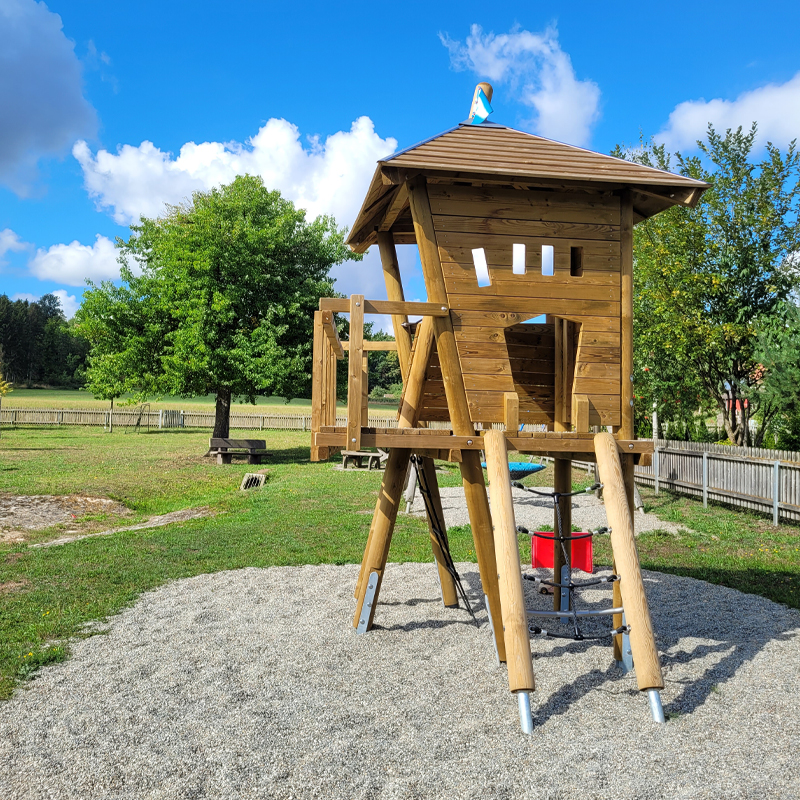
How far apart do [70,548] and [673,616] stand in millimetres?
8193

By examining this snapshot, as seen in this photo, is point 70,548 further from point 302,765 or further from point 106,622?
point 302,765

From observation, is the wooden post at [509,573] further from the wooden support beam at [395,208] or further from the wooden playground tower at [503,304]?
the wooden support beam at [395,208]

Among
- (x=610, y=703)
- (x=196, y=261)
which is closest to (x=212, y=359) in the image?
(x=196, y=261)

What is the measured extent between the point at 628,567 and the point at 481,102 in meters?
4.43

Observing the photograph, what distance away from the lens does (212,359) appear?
23.4 metres

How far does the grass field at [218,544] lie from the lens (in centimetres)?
736

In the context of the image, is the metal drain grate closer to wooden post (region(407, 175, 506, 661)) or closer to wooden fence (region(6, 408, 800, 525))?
wooden fence (region(6, 408, 800, 525))

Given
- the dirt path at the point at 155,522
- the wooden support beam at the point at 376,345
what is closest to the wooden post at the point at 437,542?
the wooden support beam at the point at 376,345

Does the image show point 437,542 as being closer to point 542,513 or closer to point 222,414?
point 542,513

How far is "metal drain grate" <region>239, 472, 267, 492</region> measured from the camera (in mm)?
18062

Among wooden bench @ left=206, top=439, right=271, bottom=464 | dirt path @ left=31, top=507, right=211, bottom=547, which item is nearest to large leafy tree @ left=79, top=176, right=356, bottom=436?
wooden bench @ left=206, top=439, right=271, bottom=464

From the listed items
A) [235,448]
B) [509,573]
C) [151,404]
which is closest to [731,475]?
[509,573]

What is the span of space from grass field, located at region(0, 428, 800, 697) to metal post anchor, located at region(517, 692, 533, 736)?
12.0ft

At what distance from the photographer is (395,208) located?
22.1ft
